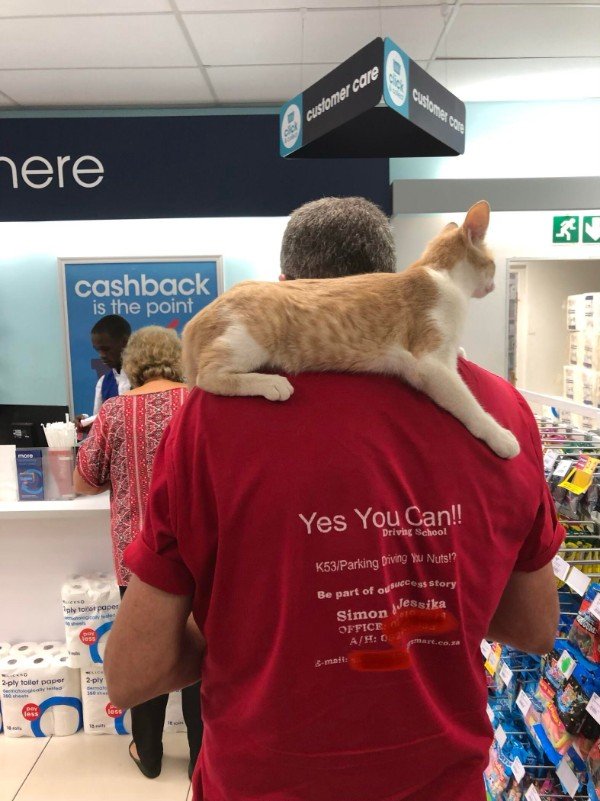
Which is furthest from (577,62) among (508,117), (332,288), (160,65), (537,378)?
(332,288)

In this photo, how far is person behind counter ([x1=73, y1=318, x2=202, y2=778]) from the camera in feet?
7.91

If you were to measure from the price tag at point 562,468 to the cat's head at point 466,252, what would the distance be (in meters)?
0.77

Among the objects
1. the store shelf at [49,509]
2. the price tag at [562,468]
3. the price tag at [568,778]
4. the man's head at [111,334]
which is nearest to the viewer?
the price tag at [568,778]

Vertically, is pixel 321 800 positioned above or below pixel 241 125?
below

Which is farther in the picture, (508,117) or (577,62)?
(508,117)

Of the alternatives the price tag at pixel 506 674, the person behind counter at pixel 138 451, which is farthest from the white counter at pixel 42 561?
the price tag at pixel 506 674

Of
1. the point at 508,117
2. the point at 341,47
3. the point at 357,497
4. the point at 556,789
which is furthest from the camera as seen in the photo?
the point at 508,117

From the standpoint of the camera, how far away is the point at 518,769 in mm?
1850

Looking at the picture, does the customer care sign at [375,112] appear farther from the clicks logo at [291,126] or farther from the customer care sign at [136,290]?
the customer care sign at [136,290]

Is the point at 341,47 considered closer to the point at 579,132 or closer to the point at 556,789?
the point at 579,132

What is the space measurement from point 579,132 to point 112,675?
18.6 ft

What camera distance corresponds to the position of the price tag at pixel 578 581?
1.55m

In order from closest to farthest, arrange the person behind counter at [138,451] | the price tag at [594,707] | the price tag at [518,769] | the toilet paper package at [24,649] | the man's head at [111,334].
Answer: the price tag at [594,707]
the price tag at [518,769]
the person behind counter at [138,451]
the toilet paper package at [24,649]
the man's head at [111,334]

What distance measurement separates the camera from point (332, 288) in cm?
92
